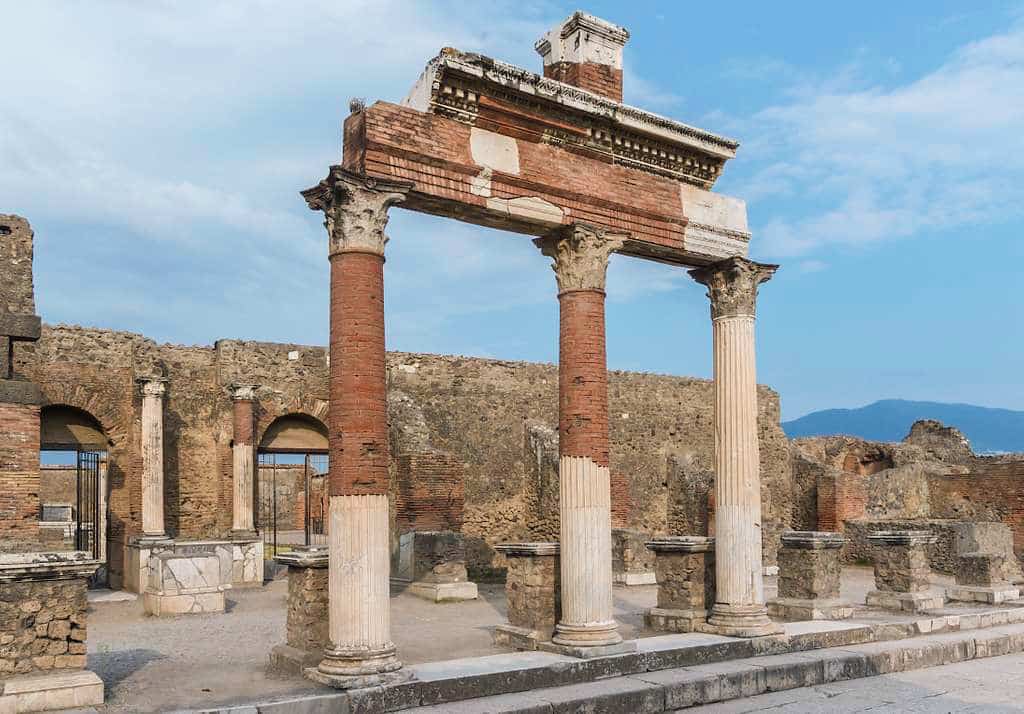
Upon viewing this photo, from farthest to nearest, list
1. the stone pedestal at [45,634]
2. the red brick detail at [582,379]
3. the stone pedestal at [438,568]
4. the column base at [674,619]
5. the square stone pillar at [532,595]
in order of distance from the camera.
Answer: the stone pedestal at [438,568] → the column base at [674,619] → the square stone pillar at [532,595] → the red brick detail at [582,379] → the stone pedestal at [45,634]

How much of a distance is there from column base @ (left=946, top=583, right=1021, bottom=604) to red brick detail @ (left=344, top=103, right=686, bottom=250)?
25.6ft

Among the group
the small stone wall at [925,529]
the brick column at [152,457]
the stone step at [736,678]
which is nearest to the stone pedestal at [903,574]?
the stone step at [736,678]

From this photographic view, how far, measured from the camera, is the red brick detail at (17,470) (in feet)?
32.6

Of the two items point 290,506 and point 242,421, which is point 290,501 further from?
point 242,421

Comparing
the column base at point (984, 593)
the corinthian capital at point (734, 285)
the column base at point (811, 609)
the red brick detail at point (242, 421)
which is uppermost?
the corinthian capital at point (734, 285)

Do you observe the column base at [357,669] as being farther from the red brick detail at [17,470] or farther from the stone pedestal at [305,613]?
the red brick detail at [17,470]

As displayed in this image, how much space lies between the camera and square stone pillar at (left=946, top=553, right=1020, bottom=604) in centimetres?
1362

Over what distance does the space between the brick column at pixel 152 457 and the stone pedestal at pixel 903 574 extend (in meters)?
11.1

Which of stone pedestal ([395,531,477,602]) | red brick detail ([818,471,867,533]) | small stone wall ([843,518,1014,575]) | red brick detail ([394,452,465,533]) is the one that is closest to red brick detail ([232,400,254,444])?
red brick detail ([394,452,465,533])

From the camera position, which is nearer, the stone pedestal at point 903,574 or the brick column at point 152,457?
the stone pedestal at point 903,574

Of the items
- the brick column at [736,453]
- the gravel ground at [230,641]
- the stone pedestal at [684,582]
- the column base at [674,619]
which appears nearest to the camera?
the gravel ground at [230,641]

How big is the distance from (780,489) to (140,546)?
15.1 metres

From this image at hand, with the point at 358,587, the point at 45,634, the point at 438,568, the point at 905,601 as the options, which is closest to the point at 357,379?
the point at 358,587

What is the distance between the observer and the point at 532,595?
923 centimetres
